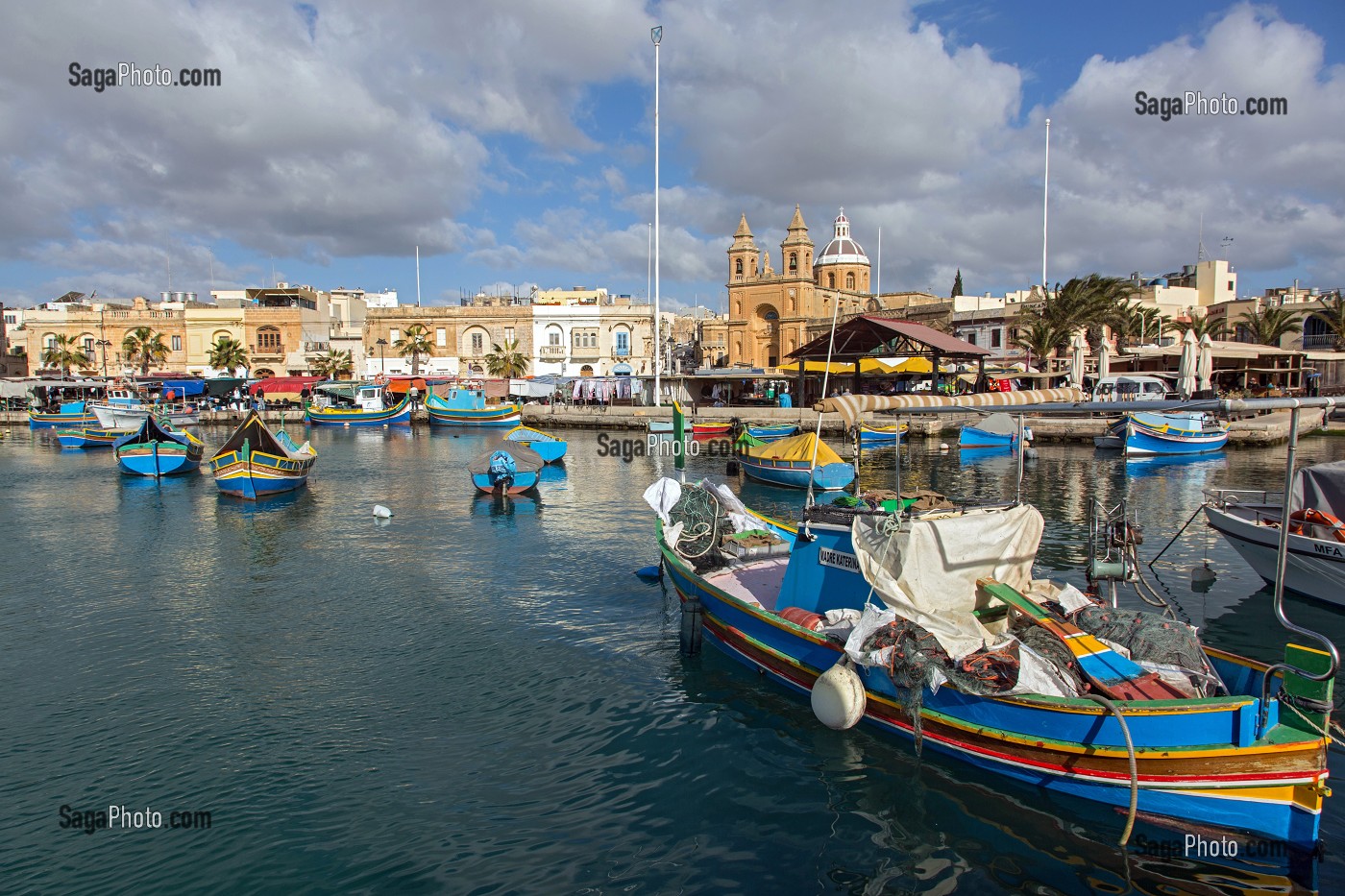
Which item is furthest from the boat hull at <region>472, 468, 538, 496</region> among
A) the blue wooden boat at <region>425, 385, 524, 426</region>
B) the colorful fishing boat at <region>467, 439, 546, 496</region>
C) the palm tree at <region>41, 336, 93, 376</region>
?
the palm tree at <region>41, 336, 93, 376</region>

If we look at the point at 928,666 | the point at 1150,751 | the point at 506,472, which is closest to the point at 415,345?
the point at 506,472

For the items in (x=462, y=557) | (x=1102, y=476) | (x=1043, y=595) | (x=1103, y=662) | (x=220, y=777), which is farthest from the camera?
(x=1102, y=476)

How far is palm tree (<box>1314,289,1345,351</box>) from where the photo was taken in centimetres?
5353

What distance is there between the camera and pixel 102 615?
1579 centimetres

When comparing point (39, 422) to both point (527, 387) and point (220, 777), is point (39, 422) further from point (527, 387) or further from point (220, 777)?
point (220, 777)

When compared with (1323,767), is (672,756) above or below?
below

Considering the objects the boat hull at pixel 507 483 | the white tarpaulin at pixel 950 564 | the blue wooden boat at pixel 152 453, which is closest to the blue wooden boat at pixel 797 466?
the boat hull at pixel 507 483

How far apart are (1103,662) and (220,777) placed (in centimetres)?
1038

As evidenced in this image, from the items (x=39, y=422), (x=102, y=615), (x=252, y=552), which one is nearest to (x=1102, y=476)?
(x=252, y=552)

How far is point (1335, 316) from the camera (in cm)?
5472

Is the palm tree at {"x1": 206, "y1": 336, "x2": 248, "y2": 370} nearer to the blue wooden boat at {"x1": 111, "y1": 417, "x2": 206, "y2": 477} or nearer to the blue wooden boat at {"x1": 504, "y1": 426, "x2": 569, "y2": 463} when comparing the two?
the blue wooden boat at {"x1": 111, "y1": 417, "x2": 206, "y2": 477}

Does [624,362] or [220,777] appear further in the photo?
[624,362]

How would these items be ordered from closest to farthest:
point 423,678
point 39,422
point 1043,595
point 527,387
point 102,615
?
point 1043,595 → point 423,678 → point 102,615 → point 39,422 → point 527,387

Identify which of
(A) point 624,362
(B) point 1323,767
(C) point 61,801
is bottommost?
(C) point 61,801
